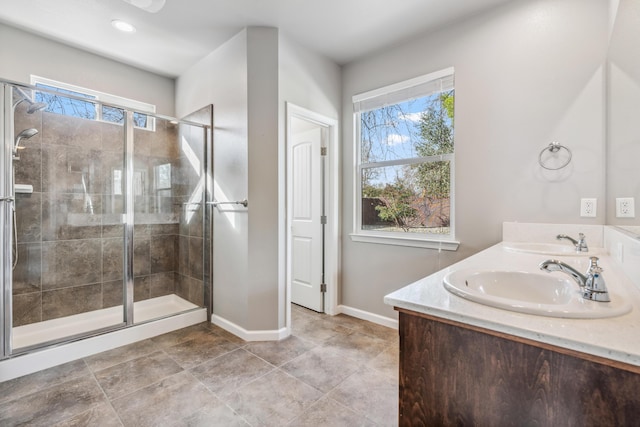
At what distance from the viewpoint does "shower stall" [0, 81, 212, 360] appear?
249 cm

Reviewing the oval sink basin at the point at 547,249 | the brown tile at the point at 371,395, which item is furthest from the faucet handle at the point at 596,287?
the brown tile at the point at 371,395

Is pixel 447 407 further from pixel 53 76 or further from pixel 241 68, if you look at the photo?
pixel 53 76

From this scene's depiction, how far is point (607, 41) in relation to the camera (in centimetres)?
179

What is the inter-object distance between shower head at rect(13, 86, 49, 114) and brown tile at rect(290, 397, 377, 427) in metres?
2.88

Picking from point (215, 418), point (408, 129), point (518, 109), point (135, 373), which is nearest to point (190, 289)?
point (135, 373)

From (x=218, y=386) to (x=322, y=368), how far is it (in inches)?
27.1

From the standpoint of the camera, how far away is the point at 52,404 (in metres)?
1.69

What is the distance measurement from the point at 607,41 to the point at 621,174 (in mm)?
917

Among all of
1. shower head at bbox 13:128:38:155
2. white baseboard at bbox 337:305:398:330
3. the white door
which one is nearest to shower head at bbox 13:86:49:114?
shower head at bbox 13:128:38:155

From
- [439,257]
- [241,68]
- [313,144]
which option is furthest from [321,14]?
[439,257]

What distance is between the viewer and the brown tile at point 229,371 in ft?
6.18

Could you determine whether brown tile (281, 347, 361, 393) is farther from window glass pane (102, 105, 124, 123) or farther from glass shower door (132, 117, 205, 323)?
window glass pane (102, 105, 124, 123)

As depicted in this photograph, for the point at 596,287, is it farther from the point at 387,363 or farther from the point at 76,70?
the point at 76,70

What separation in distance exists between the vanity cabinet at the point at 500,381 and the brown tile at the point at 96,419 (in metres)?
1.56
